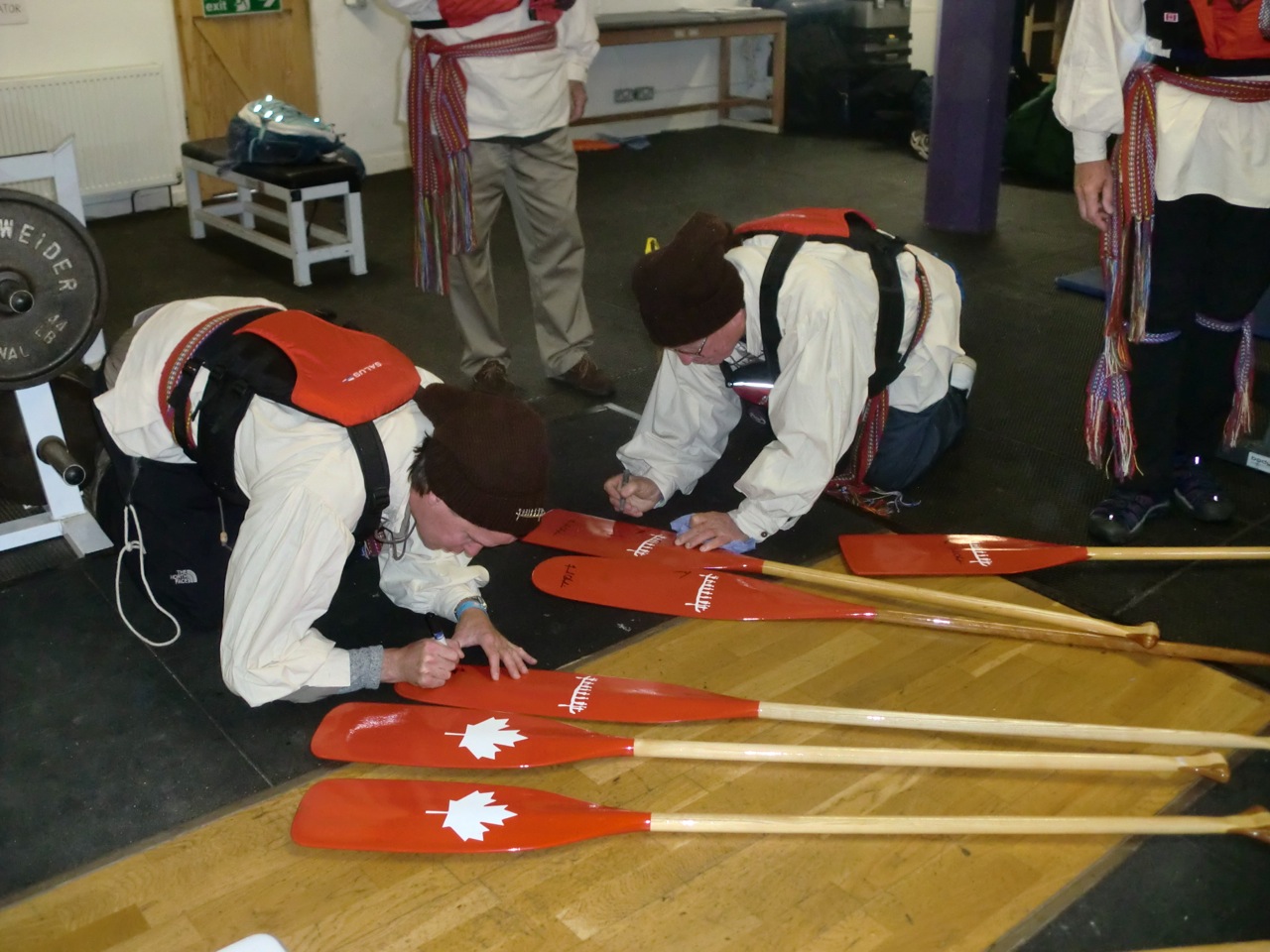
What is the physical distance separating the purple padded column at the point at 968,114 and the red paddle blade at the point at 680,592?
3.68 metres

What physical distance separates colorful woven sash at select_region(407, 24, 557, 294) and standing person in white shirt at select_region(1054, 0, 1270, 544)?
160cm

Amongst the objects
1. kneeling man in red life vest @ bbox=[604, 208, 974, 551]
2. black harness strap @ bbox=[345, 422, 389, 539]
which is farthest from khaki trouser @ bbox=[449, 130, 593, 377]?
black harness strap @ bbox=[345, 422, 389, 539]

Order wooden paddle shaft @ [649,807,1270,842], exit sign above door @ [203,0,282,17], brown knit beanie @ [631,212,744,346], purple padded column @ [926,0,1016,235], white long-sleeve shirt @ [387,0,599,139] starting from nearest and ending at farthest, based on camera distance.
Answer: wooden paddle shaft @ [649,807,1270,842] < brown knit beanie @ [631,212,744,346] < white long-sleeve shirt @ [387,0,599,139] < purple padded column @ [926,0,1016,235] < exit sign above door @ [203,0,282,17]

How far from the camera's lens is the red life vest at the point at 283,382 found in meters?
1.97

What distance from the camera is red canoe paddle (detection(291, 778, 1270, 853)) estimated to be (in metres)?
1.88

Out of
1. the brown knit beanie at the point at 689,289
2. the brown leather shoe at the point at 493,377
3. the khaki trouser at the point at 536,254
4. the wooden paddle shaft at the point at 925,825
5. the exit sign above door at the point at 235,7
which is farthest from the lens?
the exit sign above door at the point at 235,7

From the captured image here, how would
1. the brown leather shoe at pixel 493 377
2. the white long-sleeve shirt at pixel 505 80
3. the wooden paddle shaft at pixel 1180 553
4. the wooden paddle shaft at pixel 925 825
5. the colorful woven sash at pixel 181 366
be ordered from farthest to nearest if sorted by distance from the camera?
1. the brown leather shoe at pixel 493 377
2. the white long-sleeve shirt at pixel 505 80
3. the wooden paddle shaft at pixel 1180 553
4. the colorful woven sash at pixel 181 366
5. the wooden paddle shaft at pixel 925 825

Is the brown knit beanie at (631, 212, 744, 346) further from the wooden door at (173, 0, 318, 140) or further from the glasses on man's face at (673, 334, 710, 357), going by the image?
the wooden door at (173, 0, 318, 140)

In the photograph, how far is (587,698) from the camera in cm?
222

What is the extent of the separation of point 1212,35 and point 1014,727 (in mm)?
1499

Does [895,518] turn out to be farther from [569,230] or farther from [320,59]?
[320,59]

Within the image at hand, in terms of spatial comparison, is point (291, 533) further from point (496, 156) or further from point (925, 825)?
point (496, 156)

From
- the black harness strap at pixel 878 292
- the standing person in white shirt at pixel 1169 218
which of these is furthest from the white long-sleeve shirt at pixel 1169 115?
the black harness strap at pixel 878 292
